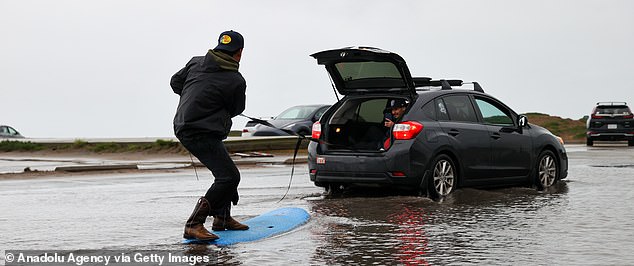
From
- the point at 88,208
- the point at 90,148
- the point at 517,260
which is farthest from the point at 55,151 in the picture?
the point at 517,260

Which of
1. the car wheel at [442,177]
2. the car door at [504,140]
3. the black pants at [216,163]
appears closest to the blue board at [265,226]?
the black pants at [216,163]

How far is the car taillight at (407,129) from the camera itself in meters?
12.4

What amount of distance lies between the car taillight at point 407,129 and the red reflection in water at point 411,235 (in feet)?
3.78

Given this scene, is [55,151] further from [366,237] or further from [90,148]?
[366,237]

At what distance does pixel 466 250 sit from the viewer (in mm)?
8188

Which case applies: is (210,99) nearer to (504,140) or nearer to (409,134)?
(409,134)

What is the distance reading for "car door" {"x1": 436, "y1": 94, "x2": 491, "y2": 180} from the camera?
12940mm

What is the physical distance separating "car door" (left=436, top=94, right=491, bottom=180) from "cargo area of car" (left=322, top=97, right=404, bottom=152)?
85cm

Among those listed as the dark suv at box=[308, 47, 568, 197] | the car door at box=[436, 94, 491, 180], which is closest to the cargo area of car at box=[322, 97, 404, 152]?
the dark suv at box=[308, 47, 568, 197]

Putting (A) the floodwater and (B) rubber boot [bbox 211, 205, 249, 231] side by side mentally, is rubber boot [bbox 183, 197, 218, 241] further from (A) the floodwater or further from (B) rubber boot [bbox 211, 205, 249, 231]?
(B) rubber boot [bbox 211, 205, 249, 231]

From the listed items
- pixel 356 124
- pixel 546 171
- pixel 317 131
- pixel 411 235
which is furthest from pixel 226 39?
pixel 546 171

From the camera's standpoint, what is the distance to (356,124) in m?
13.4

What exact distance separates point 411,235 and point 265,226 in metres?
1.52

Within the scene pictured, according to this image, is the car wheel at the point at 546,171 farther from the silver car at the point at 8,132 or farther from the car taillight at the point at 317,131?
the silver car at the point at 8,132
